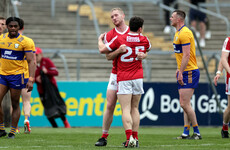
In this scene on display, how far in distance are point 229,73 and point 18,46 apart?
4.07 m

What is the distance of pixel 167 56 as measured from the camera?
2005 cm

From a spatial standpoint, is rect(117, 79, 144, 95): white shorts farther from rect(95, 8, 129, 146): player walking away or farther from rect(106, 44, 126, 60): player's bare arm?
rect(106, 44, 126, 60): player's bare arm

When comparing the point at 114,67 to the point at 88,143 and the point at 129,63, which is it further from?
the point at 88,143

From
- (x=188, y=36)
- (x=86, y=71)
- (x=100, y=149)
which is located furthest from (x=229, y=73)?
(x=86, y=71)

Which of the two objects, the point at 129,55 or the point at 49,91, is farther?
the point at 49,91

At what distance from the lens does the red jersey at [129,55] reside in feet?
30.4

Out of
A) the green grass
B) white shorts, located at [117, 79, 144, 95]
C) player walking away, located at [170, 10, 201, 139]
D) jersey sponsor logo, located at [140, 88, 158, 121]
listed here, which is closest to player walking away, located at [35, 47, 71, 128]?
jersey sponsor logo, located at [140, 88, 158, 121]

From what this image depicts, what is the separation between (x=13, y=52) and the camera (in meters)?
10.5

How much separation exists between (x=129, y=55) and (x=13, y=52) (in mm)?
2434

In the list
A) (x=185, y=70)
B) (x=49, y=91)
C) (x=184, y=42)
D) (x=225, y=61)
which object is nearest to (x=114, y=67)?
(x=184, y=42)

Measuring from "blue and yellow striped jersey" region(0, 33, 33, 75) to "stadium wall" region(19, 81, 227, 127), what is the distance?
5.26 meters

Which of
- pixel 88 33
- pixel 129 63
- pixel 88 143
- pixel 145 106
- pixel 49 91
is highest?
pixel 88 33

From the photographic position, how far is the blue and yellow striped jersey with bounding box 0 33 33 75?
10477 millimetres

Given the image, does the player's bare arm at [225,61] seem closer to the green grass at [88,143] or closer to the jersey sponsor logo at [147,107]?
the green grass at [88,143]
